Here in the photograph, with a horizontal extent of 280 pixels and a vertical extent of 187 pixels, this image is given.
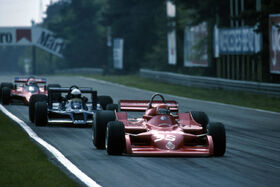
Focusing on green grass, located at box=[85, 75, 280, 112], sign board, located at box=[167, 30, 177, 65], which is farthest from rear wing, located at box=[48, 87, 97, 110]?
sign board, located at box=[167, 30, 177, 65]

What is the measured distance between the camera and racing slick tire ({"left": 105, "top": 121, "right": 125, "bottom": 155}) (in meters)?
14.5

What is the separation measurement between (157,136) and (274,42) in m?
25.7

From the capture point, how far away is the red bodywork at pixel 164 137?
14391 mm

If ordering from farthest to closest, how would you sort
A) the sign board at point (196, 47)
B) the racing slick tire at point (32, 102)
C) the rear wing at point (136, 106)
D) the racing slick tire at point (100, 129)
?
the sign board at point (196, 47)
the racing slick tire at point (32, 102)
the rear wing at point (136, 106)
the racing slick tire at point (100, 129)

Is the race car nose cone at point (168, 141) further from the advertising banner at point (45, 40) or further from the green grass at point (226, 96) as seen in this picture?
the advertising banner at point (45, 40)

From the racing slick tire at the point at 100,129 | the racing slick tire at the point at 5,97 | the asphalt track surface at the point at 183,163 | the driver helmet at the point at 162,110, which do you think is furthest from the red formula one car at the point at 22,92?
the driver helmet at the point at 162,110

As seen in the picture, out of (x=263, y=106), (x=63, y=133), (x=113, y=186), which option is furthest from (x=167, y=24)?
(x=113, y=186)

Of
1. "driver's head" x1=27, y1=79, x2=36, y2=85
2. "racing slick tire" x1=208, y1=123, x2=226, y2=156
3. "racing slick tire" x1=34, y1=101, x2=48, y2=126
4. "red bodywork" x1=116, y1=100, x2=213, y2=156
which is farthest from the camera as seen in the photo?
"driver's head" x1=27, y1=79, x2=36, y2=85

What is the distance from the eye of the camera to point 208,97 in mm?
35906

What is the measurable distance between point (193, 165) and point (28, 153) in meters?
3.42

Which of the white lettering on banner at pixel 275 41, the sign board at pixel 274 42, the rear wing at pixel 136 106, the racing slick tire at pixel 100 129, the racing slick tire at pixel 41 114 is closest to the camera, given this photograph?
the racing slick tire at pixel 100 129

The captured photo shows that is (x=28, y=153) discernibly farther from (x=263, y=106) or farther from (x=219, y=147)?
(x=263, y=106)

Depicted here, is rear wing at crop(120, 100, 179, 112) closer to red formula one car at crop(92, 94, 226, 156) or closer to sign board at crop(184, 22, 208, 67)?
red formula one car at crop(92, 94, 226, 156)

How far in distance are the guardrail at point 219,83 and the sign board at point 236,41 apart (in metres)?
3.38
